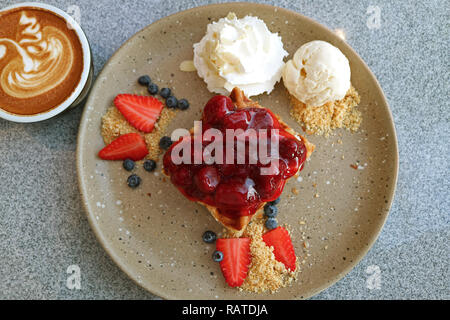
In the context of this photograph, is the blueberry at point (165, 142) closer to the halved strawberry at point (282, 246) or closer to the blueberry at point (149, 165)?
the blueberry at point (149, 165)

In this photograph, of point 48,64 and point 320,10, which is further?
point 320,10

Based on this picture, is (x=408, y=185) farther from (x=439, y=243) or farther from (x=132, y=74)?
(x=132, y=74)

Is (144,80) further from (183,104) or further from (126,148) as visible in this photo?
(126,148)

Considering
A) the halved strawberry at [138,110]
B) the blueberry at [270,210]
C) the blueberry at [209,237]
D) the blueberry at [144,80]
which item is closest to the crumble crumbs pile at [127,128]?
the halved strawberry at [138,110]

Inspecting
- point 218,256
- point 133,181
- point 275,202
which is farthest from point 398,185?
point 133,181

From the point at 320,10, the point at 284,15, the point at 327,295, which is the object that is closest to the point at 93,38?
the point at 284,15

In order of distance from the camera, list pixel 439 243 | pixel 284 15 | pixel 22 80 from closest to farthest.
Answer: pixel 22 80
pixel 284 15
pixel 439 243

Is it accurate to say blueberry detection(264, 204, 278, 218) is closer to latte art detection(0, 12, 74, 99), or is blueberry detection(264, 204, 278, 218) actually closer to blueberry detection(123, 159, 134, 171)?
blueberry detection(123, 159, 134, 171)
